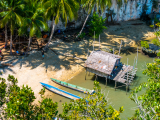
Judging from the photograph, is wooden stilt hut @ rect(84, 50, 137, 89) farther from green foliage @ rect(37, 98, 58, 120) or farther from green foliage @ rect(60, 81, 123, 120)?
green foliage @ rect(37, 98, 58, 120)

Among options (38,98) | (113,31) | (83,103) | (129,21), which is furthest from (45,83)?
(129,21)

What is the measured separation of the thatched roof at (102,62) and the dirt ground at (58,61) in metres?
3.46

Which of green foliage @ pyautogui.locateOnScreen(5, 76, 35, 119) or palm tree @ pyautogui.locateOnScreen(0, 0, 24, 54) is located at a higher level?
palm tree @ pyautogui.locateOnScreen(0, 0, 24, 54)

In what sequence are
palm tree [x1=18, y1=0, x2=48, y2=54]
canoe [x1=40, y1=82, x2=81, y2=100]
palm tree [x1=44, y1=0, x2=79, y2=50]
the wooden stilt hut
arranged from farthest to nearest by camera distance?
palm tree [x1=44, y1=0, x2=79, y2=50] → palm tree [x1=18, y1=0, x2=48, y2=54] → the wooden stilt hut → canoe [x1=40, y1=82, x2=81, y2=100]

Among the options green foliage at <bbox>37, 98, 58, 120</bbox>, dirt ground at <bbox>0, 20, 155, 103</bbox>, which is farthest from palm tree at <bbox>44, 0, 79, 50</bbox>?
green foliage at <bbox>37, 98, 58, 120</bbox>

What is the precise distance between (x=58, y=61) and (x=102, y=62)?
661 centimetres

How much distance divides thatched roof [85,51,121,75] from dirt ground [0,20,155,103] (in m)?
3.46

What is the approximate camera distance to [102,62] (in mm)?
22250

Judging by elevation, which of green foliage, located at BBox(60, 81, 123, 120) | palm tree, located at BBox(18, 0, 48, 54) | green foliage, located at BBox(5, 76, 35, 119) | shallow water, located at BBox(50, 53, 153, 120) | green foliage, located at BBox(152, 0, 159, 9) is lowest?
shallow water, located at BBox(50, 53, 153, 120)

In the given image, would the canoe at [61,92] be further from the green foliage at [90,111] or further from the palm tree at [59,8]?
the green foliage at [90,111]

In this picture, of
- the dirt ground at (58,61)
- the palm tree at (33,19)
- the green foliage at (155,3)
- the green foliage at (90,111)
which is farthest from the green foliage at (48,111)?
the green foliage at (155,3)

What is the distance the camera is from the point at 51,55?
27.0 metres

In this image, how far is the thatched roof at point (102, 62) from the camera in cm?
2177

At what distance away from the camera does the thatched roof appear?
21.8 m
